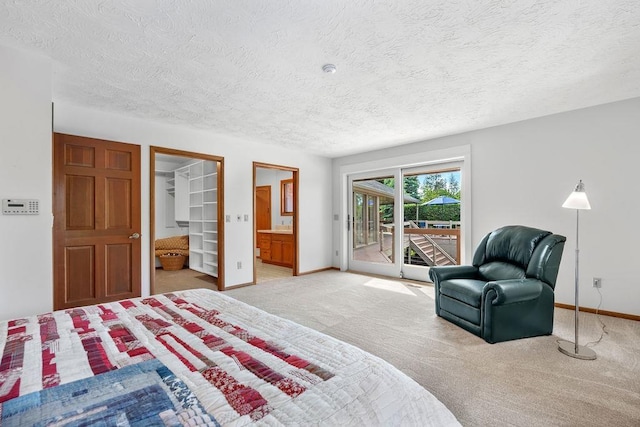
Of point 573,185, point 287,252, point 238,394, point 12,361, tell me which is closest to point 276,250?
point 287,252

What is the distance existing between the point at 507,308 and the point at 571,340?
72 cm

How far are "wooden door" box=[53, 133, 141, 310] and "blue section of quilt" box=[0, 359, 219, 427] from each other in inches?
111

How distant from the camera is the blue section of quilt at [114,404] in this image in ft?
2.62

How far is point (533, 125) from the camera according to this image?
12.8 ft

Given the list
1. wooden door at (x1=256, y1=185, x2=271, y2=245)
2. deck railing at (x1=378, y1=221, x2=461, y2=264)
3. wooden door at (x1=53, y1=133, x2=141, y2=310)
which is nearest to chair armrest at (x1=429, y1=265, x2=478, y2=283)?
deck railing at (x1=378, y1=221, x2=461, y2=264)

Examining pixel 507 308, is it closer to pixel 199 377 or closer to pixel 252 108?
pixel 199 377

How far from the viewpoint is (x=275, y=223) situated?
27.1ft

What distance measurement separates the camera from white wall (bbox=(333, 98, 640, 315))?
10.9 ft

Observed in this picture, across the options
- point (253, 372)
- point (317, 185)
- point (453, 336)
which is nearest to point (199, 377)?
point (253, 372)

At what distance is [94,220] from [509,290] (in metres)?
4.30

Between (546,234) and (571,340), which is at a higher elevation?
(546,234)

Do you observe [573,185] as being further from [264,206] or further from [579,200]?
[264,206]

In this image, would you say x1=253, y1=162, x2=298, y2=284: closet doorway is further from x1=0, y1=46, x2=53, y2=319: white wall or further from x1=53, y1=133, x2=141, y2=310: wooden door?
x1=0, y1=46, x2=53, y2=319: white wall

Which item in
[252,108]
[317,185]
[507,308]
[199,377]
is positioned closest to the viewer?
[199,377]
